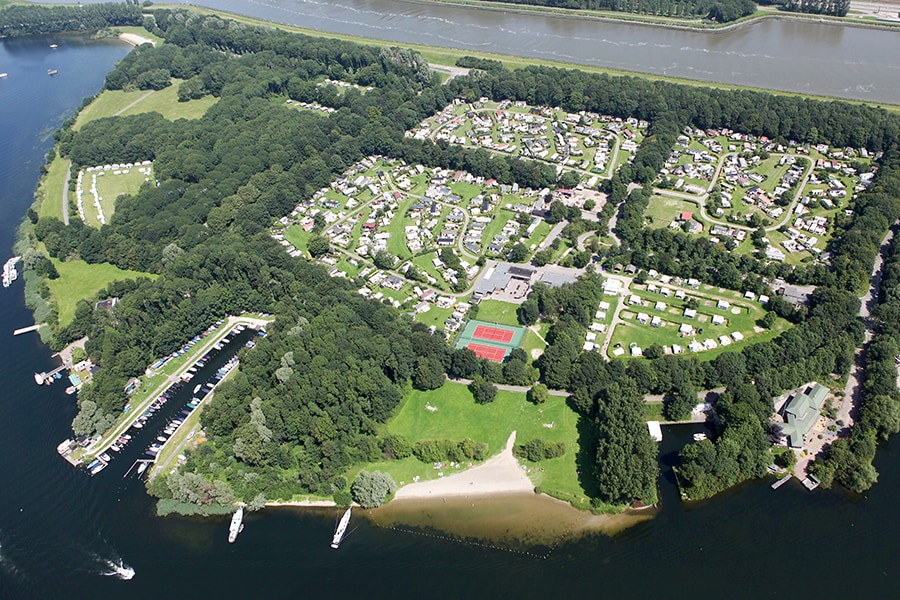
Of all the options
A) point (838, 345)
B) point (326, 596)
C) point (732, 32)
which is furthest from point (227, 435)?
point (732, 32)

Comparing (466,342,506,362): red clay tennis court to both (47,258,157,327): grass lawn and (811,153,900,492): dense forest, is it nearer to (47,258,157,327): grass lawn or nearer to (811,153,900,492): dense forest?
(811,153,900,492): dense forest

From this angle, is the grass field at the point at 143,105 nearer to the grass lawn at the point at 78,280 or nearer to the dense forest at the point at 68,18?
the grass lawn at the point at 78,280

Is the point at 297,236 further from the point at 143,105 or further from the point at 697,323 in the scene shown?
the point at 143,105

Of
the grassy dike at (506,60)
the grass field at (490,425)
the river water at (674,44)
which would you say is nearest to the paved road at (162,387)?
the grass field at (490,425)

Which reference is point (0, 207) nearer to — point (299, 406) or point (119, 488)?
point (119, 488)

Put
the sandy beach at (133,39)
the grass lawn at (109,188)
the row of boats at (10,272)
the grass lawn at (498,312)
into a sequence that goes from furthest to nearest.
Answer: the sandy beach at (133,39)
the grass lawn at (109,188)
the row of boats at (10,272)
the grass lawn at (498,312)

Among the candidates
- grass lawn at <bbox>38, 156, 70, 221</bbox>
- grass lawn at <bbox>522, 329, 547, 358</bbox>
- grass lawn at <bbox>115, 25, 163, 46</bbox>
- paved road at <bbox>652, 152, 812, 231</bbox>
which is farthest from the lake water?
grass lawn at <bbox>115, 25, 163, 46</bbox>
